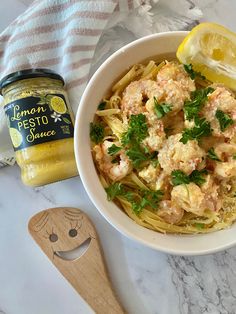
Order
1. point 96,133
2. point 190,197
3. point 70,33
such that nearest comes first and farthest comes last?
point 190,197 → point 96,133 → point 70,33

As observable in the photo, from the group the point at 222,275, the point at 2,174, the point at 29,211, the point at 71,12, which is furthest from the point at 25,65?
the point at 222,275

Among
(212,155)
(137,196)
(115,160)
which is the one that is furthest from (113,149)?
(212,155)

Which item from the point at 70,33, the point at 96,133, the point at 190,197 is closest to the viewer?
the point at 190,197

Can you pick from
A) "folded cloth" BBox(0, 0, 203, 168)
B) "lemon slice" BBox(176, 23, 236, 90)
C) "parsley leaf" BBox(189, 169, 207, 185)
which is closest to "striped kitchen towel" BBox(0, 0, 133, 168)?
"folded cloth" BBox(0, 0, 203, 168)

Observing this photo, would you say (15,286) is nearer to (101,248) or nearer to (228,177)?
(101,248)

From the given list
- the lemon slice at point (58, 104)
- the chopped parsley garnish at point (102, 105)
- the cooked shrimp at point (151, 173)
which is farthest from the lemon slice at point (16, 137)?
the cooked shrimp at point (151, 173)

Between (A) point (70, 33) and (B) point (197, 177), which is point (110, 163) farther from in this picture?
(A) point (70, 33)

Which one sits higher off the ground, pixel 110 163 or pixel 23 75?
pixel 23 75

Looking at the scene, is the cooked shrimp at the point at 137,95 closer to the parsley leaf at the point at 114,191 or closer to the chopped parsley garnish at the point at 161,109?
the chopped parsley garnish at the point at 161,109
